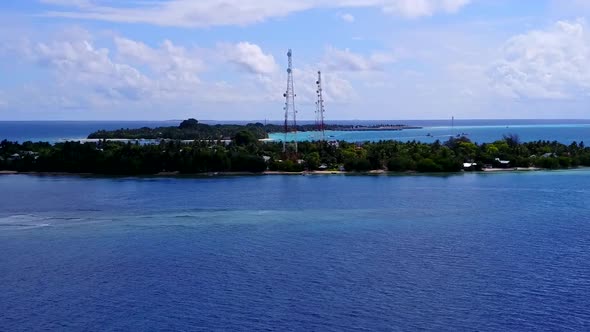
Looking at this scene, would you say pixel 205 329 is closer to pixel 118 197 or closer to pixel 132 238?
pixel 132 238

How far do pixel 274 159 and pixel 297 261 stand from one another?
88.3ft

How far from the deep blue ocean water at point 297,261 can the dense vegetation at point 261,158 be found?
418 inches

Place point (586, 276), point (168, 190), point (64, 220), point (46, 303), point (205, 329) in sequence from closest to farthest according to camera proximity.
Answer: point (205, 329) → point (46, 303) → point (586, 276) → point (64, 220) → point (168, 190)

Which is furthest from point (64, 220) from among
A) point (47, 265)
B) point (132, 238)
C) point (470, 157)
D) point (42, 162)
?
point (470, 157)

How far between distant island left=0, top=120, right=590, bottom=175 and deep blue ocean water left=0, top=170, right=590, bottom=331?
10620 mm

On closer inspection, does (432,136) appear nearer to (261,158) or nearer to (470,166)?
(470,166)

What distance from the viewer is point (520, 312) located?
13938 mm

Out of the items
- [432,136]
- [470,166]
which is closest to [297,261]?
[470,166]

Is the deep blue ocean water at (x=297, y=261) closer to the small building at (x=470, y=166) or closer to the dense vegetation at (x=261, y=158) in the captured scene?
the dense vegetation at (x=261, y=158)

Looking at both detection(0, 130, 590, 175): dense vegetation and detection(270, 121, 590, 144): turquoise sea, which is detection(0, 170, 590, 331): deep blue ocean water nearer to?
detection(0, 130, 590, 175): dense vegetation

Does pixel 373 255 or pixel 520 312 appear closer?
pixel 520 312

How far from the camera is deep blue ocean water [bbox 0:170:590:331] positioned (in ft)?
45.6

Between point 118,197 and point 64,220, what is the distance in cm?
625

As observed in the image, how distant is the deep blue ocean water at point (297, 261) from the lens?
13914 mm
